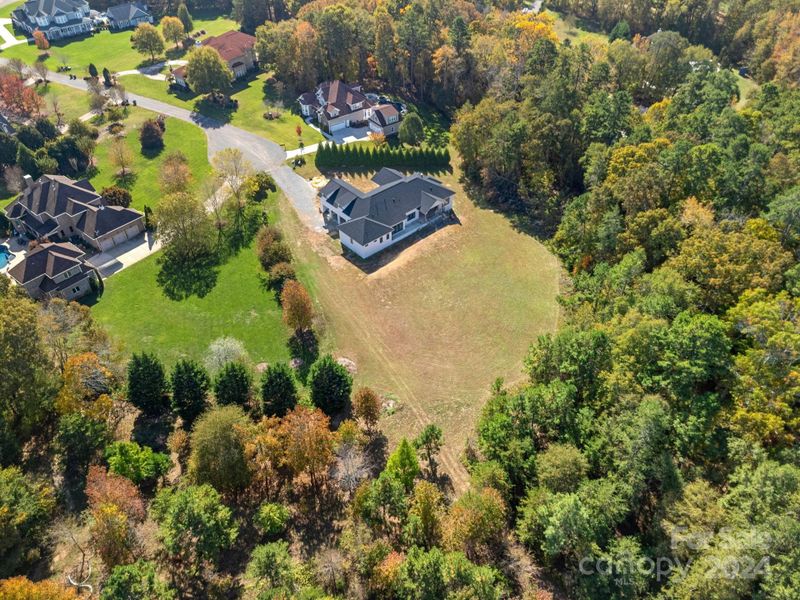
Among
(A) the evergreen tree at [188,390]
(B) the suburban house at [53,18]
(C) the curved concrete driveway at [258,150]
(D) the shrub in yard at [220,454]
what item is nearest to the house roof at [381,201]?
(C) the curved concrete driveway at [258,150]

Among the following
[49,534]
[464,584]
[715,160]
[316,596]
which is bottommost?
[49,534]

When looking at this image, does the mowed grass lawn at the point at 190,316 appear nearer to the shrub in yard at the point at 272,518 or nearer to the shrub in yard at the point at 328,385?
the shrub in yard at the point at 328,385

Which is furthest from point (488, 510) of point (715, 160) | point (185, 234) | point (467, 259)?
point (185, 234)

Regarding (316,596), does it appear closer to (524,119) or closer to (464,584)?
(464,584)

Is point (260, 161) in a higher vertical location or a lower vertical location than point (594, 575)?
lower

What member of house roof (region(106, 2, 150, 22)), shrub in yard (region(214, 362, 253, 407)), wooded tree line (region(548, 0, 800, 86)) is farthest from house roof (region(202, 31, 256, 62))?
shrub in yard (region(214, 362, 253, 407))

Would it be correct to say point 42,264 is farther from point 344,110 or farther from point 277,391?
point 344,110
